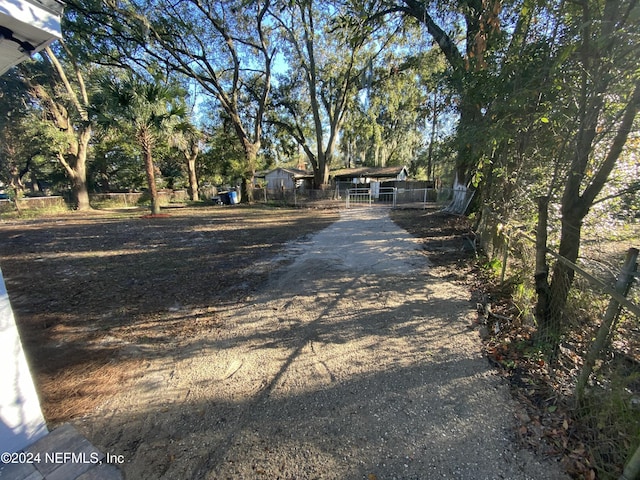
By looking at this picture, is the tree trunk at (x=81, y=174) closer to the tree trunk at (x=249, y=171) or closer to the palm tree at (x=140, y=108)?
the palm tree at (x=140, y=108)

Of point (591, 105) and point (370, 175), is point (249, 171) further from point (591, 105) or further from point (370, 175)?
point (591, 105)

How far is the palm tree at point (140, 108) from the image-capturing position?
36.6 feet

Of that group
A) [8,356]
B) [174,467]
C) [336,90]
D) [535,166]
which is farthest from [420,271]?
[336,90]

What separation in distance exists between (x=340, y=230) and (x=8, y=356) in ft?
28.6

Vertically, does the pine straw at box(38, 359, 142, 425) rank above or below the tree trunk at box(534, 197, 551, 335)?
below

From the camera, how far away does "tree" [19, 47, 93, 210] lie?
14961 mm

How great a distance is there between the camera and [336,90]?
2131 cm

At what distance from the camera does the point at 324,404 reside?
2271 mm

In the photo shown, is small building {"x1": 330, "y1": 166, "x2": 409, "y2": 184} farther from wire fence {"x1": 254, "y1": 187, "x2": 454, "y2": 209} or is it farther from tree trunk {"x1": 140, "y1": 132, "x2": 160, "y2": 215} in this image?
tree trunk {"x1": 140, "y1": 132, "x2": 160, "y2": 215}

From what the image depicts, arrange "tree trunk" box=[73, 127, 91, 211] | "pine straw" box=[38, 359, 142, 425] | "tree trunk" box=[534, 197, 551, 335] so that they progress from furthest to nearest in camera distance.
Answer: "tree trunk" box=[73, 127, 91, 211], "tree trunk" box=[534, 197, 551, 335], "pine straw" box=[38, 359, 142, 425]

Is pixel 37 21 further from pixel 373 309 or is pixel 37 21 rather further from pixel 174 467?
pixel 373 309

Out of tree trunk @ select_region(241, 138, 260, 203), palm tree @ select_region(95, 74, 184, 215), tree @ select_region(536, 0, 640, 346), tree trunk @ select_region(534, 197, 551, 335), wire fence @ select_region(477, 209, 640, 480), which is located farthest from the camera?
tree trunk @ select_region(241, 138, 260, 203)

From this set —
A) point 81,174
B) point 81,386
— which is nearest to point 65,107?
point 81,174

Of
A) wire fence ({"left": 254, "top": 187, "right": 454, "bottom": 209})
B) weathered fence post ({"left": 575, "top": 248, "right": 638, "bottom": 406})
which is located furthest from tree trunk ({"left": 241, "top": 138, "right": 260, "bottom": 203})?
weathered fence post ({"left": 575, "top": 248, "right": 638, "bottom": 406})
